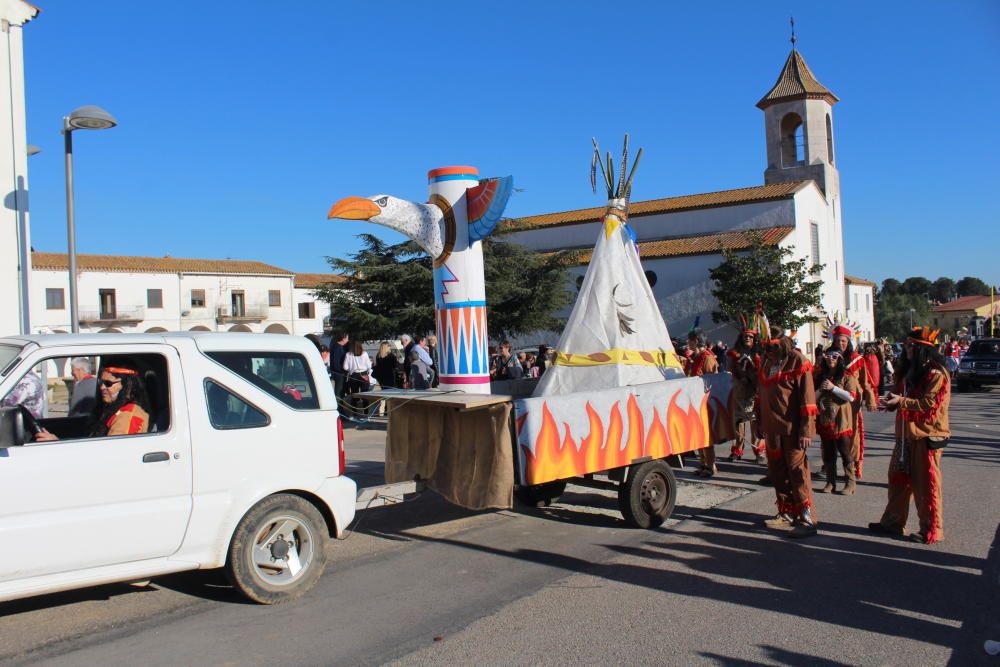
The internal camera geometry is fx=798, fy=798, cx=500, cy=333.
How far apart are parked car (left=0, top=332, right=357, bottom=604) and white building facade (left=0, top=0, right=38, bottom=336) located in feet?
28.8

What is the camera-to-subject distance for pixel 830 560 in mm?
6371

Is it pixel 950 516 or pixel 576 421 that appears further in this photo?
pixel 950 516

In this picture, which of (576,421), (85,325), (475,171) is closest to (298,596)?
(576,421)

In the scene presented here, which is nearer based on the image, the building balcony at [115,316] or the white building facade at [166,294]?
the white building facade at [166,294]

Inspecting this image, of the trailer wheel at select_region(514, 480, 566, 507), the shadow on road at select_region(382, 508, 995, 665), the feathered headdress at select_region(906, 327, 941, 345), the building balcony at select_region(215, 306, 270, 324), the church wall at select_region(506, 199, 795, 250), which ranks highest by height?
the church wall at select_region(506, 199, 795, 250)

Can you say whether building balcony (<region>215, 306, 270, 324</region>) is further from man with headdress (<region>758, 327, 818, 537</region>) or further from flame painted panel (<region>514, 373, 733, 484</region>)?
man with headdress (<region>758, 327, 818, 537</region>)

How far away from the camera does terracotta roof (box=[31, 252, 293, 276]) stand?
52.4 m

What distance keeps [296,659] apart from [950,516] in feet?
20.8

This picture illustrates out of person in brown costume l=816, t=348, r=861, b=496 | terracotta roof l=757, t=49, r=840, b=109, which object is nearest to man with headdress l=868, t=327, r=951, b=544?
person in brown costume l=816, t=348, r=861, b=496

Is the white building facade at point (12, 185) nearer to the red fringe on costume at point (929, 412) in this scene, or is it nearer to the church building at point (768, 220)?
the red fringe on costume at point (929, 412)

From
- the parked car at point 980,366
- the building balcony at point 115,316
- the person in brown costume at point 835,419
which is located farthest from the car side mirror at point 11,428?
the building balcony at point 115,316

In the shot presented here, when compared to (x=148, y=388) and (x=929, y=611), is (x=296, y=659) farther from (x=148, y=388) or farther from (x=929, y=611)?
(x=929, y=611)

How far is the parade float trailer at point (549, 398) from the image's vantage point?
6.54 metres

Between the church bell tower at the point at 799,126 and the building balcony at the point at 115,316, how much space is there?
137 ft
